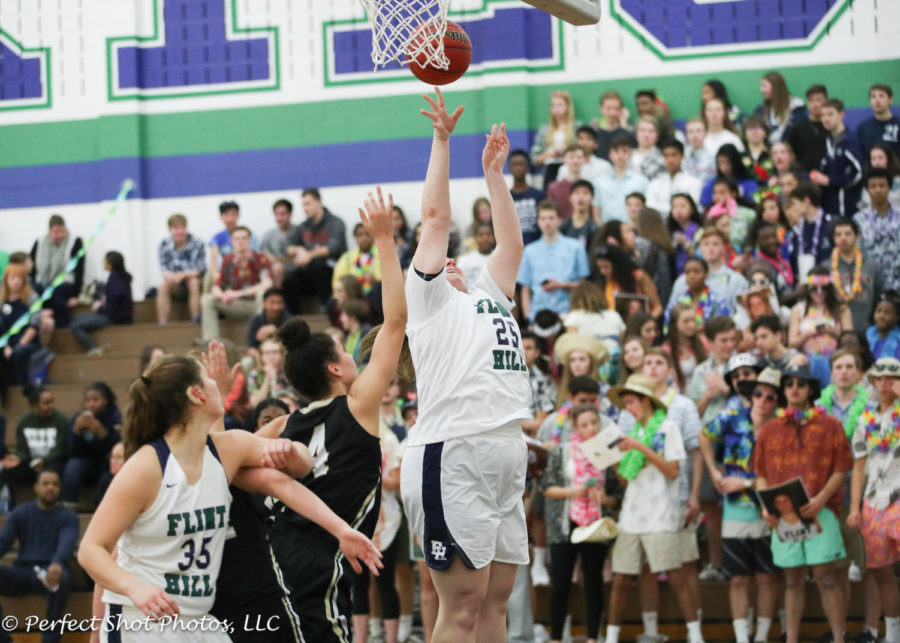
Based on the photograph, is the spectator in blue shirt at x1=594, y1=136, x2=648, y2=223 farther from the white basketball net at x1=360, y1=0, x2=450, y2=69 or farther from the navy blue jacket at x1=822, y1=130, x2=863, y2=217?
the white basketball net at x1=360, y1=0, x2=450, y2=69

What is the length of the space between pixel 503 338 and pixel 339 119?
10.9 m

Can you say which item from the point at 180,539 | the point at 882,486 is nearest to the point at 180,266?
the point at 882,486

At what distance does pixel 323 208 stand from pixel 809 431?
7458 mm

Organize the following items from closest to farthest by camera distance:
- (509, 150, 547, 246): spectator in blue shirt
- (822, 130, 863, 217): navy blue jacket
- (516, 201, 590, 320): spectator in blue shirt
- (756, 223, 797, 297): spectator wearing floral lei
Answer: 1. (756, 223, 797, 297): spectator wearing floral lei
2. (516, 201, 590, 320): spectator in blue shirt
3. (822, 130, 863, 217): navy blue jacket
4. (509, 150, 547, 246): spectator in blue shirt

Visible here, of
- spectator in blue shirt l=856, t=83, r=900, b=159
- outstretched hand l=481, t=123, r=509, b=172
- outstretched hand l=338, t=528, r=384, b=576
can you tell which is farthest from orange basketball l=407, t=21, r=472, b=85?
spectator in blue shirt l=856, t=83, r=900, b=159

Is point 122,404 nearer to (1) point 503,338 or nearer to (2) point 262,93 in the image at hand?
(2) point 262,93

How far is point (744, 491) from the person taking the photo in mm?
8773

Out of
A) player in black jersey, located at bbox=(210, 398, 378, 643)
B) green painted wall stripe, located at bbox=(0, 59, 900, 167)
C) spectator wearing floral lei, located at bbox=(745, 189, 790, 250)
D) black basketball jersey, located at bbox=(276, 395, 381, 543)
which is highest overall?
green painted wall stripe, located at bbox=(0, 59, 900, 167)

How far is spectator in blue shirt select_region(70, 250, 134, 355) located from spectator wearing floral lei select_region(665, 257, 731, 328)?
21.8ft

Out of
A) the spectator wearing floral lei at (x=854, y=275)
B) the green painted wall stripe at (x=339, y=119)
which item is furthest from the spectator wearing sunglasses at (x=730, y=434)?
the green painted wall stripe at (x=339, y=119)

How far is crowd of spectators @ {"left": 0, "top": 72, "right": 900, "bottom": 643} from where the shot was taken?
885cm

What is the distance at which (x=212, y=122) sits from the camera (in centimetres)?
1619

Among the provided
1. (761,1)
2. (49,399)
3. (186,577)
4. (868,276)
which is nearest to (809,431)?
(868,276)

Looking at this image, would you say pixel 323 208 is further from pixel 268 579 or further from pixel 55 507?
pixel 268 579
